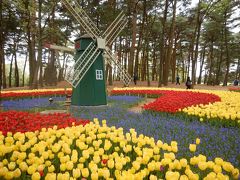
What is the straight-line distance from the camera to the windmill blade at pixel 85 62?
51.4 ft

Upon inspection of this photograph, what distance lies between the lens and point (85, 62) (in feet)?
52.1

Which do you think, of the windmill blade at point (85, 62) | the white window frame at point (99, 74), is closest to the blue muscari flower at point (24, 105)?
the windmill blade at point (85, 62)

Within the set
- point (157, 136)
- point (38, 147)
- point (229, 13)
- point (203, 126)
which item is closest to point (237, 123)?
point (203, 126)

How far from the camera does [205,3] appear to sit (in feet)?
111

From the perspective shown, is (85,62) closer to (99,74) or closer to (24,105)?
(99,74)

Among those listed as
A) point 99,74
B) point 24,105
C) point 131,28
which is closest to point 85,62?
point 99,74

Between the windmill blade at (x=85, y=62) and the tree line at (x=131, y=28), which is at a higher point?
the tree line at (x=131, y=28)

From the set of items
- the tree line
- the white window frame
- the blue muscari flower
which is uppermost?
the tree line

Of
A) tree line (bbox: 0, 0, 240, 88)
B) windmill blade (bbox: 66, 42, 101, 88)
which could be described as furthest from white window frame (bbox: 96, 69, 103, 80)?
tree line (bbox: 0, 0, 240, 88)

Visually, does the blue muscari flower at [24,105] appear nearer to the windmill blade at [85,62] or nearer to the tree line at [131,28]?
the windmill blade at [85,62]

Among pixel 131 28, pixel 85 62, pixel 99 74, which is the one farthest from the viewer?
pixel 131 28

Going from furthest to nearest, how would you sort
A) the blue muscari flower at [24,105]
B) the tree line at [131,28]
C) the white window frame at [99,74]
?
the tree line at [131,28] → the white window frame at [99,74] → the blue muscari flower at [24,105]

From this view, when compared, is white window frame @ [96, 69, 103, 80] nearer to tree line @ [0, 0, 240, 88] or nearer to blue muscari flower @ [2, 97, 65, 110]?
blue muscari flower @ [2, 97, 65, 110]

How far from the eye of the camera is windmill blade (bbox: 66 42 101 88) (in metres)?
15.7
